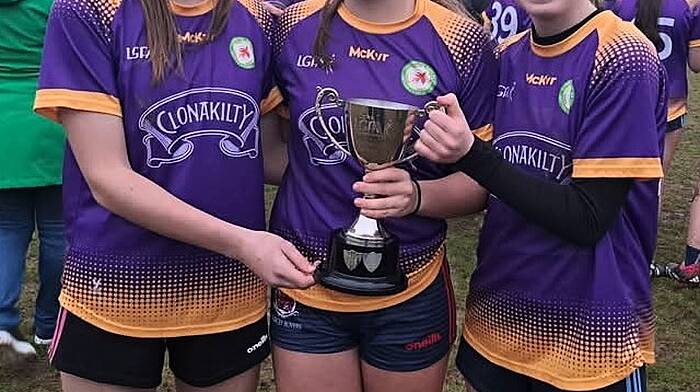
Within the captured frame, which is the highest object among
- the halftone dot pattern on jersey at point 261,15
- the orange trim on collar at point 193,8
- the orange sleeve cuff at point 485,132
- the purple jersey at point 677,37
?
the orange trim on collar at point 193,8

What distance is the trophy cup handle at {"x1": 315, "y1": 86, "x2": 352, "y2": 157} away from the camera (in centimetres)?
217

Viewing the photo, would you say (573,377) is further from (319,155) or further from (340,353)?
(319,155)

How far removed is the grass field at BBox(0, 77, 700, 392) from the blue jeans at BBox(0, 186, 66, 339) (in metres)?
0.24

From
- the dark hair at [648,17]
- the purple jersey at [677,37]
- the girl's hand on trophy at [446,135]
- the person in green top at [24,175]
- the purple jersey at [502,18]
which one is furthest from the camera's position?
the purple jersey at [677,37]

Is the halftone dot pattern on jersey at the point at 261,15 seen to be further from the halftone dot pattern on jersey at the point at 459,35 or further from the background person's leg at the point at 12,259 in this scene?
the background person's leg at the point at 12,259

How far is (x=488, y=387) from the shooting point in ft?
7.70

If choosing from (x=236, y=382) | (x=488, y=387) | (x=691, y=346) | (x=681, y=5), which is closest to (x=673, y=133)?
(x=681, y=5)

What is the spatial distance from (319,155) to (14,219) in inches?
82.5

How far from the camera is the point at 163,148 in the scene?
208 cm

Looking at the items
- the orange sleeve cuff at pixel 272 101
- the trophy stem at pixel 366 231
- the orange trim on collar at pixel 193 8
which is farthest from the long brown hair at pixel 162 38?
the trophy stem at pixel 366 231

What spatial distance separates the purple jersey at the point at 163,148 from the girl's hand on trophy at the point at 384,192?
0.93 ft

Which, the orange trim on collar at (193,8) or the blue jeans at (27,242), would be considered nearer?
the orange trim on collar at (193,8)

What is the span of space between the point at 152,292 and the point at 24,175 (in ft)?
5.87

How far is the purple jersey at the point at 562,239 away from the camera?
2.01m
